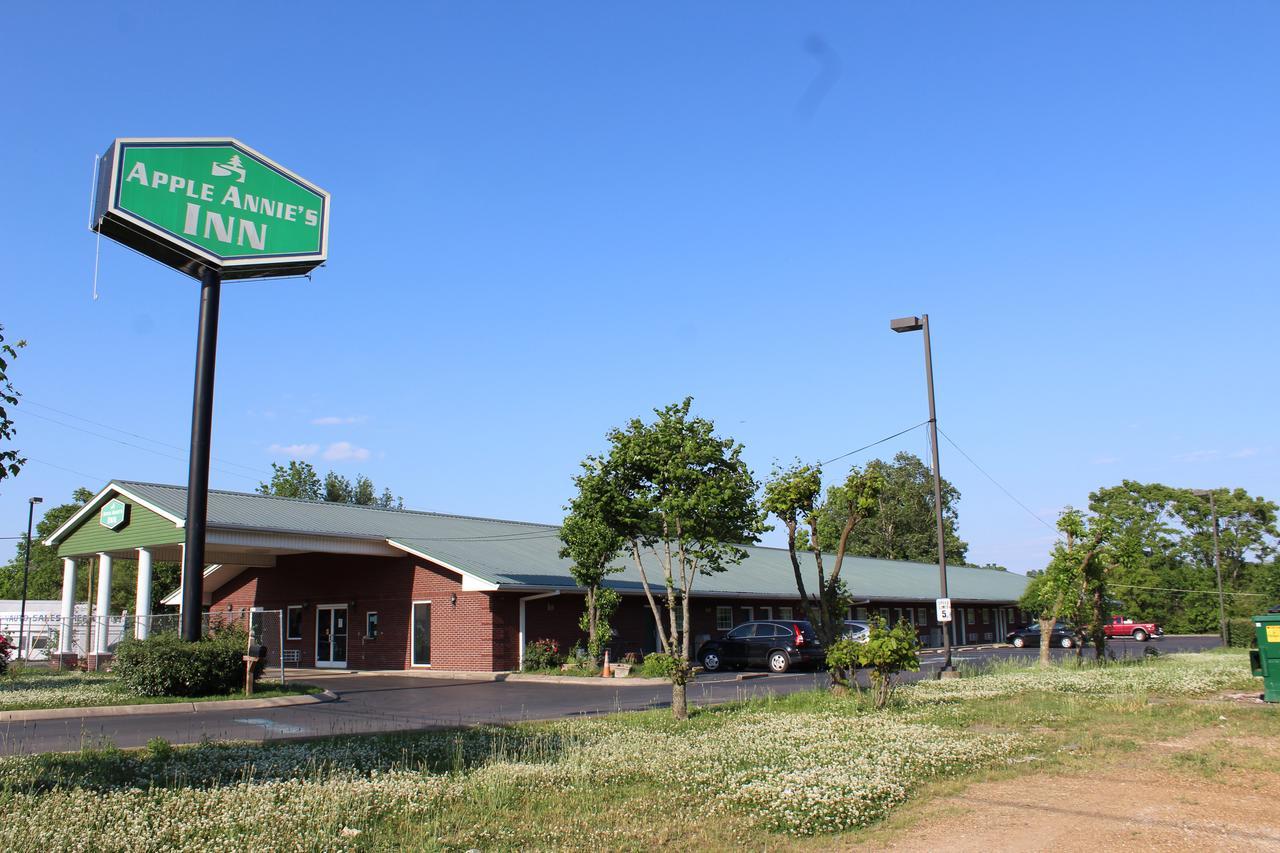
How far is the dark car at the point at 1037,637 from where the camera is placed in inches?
1674

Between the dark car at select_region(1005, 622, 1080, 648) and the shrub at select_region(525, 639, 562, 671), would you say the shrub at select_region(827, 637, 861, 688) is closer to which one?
the shrub at select_region(525, 639, 562, 671)

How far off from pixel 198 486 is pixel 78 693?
15.6 ft

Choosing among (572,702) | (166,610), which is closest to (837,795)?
(572,702)

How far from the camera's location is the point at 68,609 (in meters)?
32.6

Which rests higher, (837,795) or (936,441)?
(936,441)

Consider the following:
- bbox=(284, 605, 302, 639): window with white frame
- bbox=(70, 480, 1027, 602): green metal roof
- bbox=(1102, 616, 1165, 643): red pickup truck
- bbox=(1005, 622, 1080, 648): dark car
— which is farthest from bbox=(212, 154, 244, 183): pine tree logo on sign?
bbox=(1102, 616, 1165, 643): red pickup truck

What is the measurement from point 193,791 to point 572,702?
11.6m

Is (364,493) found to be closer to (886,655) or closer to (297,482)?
(297,482)

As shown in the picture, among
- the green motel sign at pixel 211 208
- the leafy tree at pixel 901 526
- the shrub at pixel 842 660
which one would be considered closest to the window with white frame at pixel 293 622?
the green motel sign at pixel 211 208

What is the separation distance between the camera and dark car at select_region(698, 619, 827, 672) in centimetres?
2836

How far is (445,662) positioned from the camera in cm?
2911

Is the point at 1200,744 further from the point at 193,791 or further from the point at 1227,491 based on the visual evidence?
the point at 1227,491

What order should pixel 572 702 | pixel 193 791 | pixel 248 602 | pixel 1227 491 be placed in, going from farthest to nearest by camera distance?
pixel 1227 491 → pixel 248 602 → pixel 572 702 → pixel 193 791

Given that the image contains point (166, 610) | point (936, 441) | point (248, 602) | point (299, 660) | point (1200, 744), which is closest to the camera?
point (1200, 744)
